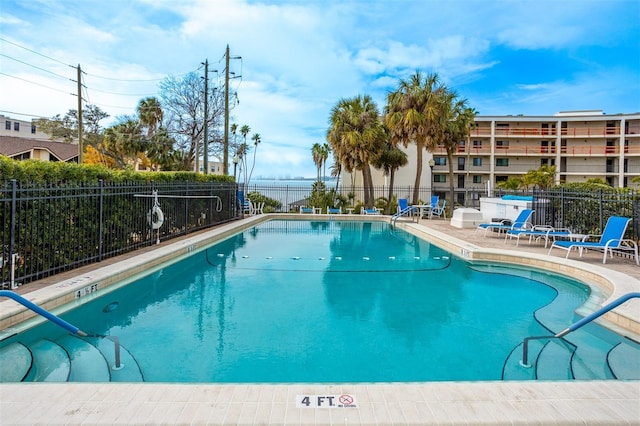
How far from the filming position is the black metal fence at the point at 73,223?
5.37 m

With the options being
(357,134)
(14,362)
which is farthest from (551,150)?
(14,362)

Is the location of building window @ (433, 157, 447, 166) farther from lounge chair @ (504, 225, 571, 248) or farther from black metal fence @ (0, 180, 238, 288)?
black metal fence @ (0, 180, 238, 288)

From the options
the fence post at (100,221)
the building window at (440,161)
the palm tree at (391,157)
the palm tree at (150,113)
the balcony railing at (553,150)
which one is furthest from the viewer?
the balcony railing at (553,150)

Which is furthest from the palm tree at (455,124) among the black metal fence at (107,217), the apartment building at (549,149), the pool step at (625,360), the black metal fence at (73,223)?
the pool step at (625,360)

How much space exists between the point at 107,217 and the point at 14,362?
4541 millimetres

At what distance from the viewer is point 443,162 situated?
3700 cm

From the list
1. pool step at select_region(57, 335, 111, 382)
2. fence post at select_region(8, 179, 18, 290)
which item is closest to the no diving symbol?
pool step at select_region(57, 335, 111, 382)

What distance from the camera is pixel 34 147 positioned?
3312 centimetres

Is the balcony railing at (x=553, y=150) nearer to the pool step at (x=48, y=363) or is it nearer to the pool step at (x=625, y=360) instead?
the pool step at (x=625, y=360)

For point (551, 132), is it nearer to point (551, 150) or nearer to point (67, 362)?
point (551, 150)

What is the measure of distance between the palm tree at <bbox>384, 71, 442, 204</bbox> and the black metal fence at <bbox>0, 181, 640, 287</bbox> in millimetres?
10167

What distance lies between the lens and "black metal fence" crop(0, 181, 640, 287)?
18.0 feet

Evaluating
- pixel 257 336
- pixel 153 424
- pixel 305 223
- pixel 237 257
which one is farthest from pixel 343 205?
pixel 153 424

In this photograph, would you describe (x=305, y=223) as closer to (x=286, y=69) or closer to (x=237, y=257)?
(x=286, y=69)
